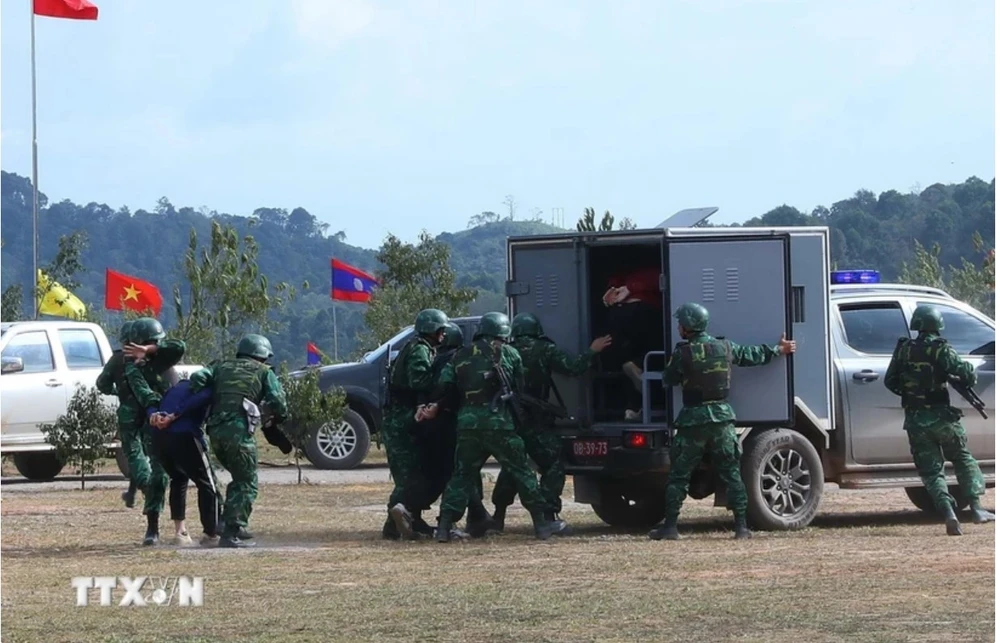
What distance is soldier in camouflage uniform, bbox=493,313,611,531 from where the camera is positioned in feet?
46.2

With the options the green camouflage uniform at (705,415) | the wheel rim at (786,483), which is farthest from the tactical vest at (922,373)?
the green camouflage uniform at (705,415)

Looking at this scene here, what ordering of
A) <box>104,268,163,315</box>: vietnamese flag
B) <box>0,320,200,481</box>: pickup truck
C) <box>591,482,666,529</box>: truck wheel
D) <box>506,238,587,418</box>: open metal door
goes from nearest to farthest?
<box>506,238,587,418</box>: open metal door, <box>591,482,666,529</box>: truck wheel, <box>0,320,200,481</box>: pickup truck, <box>104,268,163,315</box>: vietnamese flag

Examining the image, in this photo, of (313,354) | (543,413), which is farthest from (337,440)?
(313,354)

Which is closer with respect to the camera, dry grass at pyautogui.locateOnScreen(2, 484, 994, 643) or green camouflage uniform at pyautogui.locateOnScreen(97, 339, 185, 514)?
dry grass at pyautogui.locateOnScreen(2, 484, 994, 643)

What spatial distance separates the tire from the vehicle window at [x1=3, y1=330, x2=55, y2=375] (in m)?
3.07

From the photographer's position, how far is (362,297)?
1628 inches

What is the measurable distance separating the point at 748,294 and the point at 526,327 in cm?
165

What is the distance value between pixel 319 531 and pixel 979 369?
5233 mm

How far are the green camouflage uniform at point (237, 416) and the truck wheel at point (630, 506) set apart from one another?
9.40ft

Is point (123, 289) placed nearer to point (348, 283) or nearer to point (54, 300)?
point (54, 300)

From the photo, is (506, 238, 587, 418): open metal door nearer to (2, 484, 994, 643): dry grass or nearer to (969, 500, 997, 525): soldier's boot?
(2, 484, 994, 643): dry grass

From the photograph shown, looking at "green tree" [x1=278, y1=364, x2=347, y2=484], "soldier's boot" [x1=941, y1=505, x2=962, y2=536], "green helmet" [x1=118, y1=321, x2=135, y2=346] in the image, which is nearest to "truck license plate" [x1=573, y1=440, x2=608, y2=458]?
"soldier's boot" [x1=941, y1=505, x2=962, y2=536]

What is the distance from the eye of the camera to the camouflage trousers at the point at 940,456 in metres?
14.0

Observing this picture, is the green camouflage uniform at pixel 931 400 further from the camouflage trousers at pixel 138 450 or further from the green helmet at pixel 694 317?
the camouflage trousers at pixel 138 450
